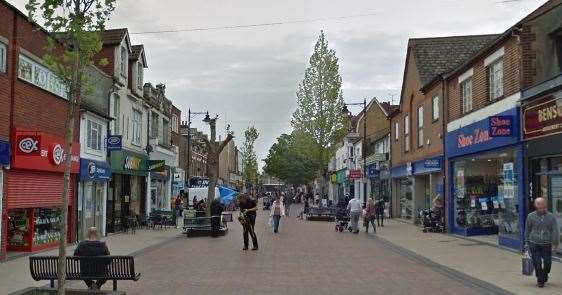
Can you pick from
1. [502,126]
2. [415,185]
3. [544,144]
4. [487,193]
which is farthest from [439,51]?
[544,144]

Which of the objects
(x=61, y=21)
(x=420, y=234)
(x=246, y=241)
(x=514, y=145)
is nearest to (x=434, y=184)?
(x=420, y=234)

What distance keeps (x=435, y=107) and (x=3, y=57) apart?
18564mm

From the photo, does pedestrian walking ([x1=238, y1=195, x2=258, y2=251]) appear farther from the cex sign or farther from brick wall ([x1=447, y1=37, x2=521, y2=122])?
brick wall ([x1=447, y1=37, x2=521, y2=122])

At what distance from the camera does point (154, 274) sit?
543 inches

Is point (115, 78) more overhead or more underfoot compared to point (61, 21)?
more overhead

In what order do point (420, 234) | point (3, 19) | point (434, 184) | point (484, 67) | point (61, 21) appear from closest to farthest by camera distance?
1. point (61, 21)
2. point (3, 19)
3. point (484, 67)
4. point (420, 234)
5. point (434, 184)

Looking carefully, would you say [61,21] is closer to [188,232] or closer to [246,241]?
[246,241]

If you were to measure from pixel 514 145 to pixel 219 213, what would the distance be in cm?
1226

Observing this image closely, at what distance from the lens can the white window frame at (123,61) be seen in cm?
2730

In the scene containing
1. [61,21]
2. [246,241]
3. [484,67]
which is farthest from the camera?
[484,67]

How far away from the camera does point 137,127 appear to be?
3064 cm

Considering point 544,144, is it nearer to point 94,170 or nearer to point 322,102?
point 94,170

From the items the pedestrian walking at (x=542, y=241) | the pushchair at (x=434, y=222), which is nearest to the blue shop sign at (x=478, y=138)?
the pushchair at (x=434, y=222)

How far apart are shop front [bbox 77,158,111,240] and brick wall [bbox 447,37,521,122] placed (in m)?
13.5
